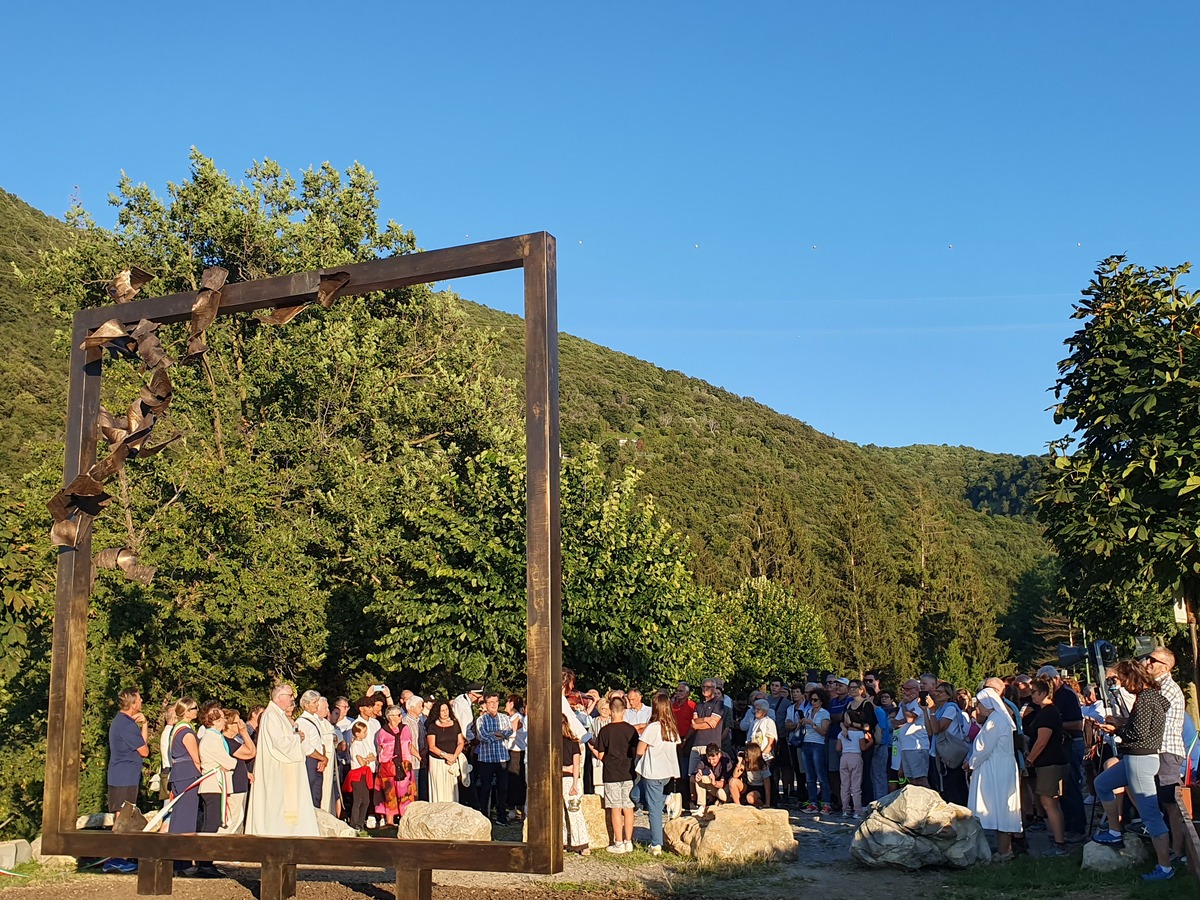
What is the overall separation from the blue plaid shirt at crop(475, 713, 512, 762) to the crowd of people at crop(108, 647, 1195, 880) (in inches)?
0.8

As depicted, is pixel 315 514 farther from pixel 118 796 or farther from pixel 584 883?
→ pixel 584 883

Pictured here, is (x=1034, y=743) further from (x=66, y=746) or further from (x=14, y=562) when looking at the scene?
(x=14, y=562)

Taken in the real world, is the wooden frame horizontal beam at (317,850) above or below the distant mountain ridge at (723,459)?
below

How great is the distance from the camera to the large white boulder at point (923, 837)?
10.1 metres

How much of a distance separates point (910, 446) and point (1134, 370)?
12398cm

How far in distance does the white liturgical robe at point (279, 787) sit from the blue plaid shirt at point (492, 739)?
4.62 metres

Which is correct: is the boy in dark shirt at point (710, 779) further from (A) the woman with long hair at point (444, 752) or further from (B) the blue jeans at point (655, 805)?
(A) the woman with long hair at point (444, 752)

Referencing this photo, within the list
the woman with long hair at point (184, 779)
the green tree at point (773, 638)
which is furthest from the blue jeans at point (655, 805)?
the green tree at point (773, 638)

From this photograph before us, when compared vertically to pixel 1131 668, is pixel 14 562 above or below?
above

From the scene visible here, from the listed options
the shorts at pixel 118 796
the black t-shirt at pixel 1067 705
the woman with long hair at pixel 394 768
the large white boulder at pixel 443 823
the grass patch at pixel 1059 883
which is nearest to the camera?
the grass patch at pixel 1059 883

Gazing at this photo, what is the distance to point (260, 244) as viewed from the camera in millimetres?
26594

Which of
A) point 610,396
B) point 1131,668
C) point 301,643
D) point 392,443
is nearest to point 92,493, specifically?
point 1131,668

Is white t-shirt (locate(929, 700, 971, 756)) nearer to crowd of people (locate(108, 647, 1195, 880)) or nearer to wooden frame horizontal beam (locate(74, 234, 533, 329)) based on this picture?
crowd of people (locate(108, 647, 1195, 880))

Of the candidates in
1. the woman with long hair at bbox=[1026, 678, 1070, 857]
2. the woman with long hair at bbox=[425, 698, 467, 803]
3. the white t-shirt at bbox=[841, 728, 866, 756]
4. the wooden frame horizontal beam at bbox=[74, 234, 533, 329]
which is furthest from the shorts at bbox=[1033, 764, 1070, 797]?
the wooden frame horizontal beam at bbox=[74, 234, 533, 329]
